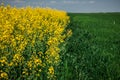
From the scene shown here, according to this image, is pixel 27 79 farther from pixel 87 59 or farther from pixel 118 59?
pixel 118 59

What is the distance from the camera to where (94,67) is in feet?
29.5

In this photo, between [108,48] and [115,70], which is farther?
[108,48]

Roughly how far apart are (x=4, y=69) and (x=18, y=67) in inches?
26.5

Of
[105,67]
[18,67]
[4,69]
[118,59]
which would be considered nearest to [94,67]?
[105,67]

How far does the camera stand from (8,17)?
1042cm

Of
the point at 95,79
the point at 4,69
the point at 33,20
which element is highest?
the point at 33,20

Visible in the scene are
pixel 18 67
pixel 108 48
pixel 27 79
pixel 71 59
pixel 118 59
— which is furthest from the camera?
pixel 108 48

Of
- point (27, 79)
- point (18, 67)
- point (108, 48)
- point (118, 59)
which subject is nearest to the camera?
point (27, 79)

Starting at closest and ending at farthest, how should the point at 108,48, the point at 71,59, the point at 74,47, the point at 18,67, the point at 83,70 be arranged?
the point at 18,67
the point at 83,70
the point at 71,59
the point at 74,47
the point at 108,48

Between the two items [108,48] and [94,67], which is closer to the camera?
[94,67]

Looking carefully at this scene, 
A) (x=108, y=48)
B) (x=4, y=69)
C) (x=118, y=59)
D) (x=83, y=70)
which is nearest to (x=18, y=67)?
(x=4, y=69)

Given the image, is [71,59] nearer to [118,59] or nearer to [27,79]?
[118,59]

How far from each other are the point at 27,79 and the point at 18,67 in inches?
37.8

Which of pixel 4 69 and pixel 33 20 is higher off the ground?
pixel 33 20
